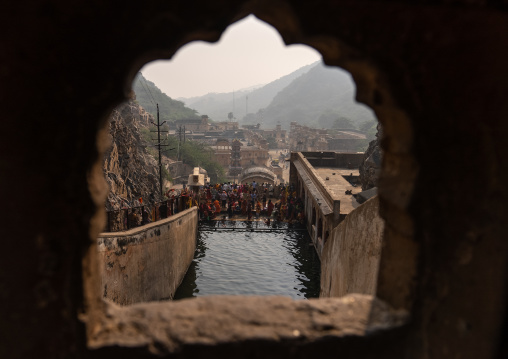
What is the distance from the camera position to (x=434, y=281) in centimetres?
238

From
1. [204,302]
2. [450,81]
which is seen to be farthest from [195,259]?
[450,81]

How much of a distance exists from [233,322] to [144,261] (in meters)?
6.72

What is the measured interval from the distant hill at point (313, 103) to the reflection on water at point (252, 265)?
12024 centimetres

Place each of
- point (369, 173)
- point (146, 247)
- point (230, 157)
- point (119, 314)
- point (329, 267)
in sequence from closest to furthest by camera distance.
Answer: point (119, 314)
point (329, 267)
point (146, 247)
point (369, 173)
point (230, 157)

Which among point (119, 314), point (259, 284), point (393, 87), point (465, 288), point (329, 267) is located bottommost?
point (259, 284)

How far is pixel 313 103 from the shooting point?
560 ft

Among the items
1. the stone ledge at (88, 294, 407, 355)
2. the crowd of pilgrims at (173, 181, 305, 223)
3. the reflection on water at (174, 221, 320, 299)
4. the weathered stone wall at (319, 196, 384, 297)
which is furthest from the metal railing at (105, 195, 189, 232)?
the stone ledge at (88, 294, 407, 355)

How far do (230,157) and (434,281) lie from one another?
159 ft

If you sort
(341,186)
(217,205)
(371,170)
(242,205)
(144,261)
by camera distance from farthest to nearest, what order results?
(242,205)
(217,205)
(341,186)
(371,170)
(144,261)

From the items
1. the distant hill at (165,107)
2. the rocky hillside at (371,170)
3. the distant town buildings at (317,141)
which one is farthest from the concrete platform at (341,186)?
the distant hill at (165,107)

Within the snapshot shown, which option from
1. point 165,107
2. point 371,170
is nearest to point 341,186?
point 371,170

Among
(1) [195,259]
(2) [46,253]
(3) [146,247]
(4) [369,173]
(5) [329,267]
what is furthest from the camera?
(4) [369,173]

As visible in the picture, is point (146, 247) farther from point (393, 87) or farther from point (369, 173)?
point (369, 173)

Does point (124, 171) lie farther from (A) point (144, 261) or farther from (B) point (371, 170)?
(B) point (371, 170)
